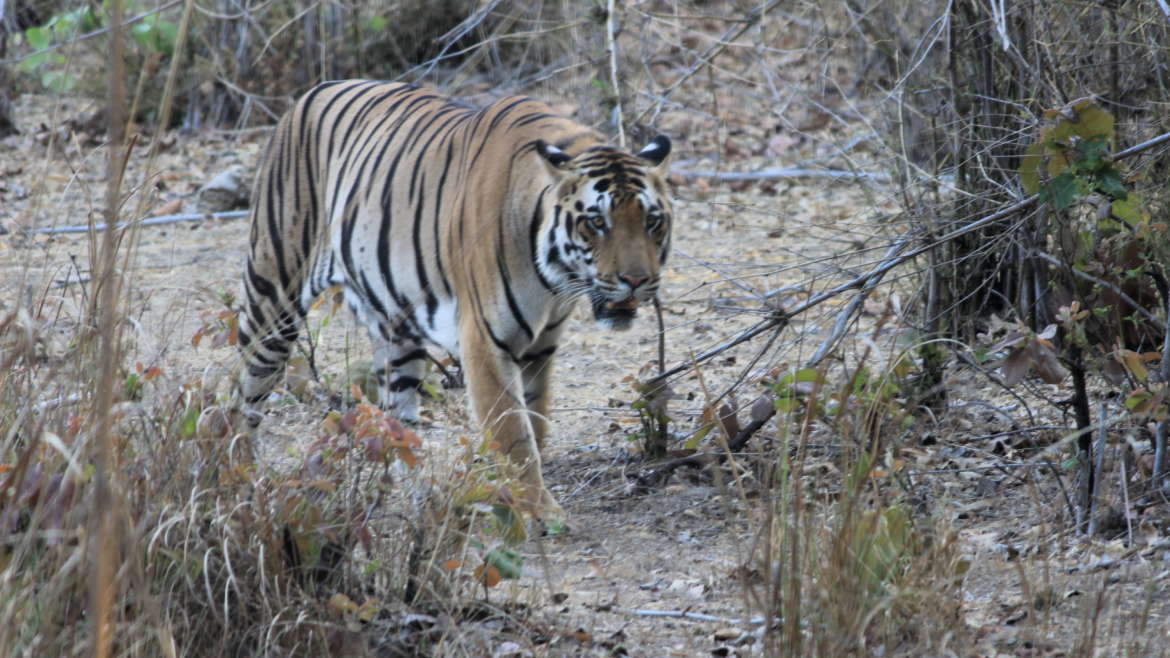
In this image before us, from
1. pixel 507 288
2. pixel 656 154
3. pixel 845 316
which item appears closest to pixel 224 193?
pixel 507 288

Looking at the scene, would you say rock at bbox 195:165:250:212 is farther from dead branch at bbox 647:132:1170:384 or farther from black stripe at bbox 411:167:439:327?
dead branch at bbox 647:132:1170:384

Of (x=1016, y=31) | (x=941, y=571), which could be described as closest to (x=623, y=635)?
(x=941, y=571)

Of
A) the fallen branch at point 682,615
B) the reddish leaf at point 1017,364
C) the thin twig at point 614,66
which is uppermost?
the thin twig at point 614,66

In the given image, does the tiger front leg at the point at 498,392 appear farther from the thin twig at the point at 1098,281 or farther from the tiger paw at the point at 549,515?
the thin twig at the point at 1098,281

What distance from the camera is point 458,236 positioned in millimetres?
4512

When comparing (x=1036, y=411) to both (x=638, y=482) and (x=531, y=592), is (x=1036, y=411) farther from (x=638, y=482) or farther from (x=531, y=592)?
(x=531, y=592)

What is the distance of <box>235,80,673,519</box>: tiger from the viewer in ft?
13.7

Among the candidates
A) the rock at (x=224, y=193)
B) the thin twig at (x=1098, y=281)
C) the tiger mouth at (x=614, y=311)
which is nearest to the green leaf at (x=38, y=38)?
the rock at (x=224, y=193)

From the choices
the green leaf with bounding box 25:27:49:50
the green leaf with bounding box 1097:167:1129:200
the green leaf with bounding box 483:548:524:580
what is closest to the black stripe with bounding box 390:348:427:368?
the green leaf with bounding box 483:548:524:580

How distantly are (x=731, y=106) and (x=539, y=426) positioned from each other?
20.5 feet

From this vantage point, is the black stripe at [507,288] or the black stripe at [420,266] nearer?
the black stripe at [507,288]

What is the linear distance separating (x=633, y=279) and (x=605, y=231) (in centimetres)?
19

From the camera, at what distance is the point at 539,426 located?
4699mm

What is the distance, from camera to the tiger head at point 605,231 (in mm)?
4141
